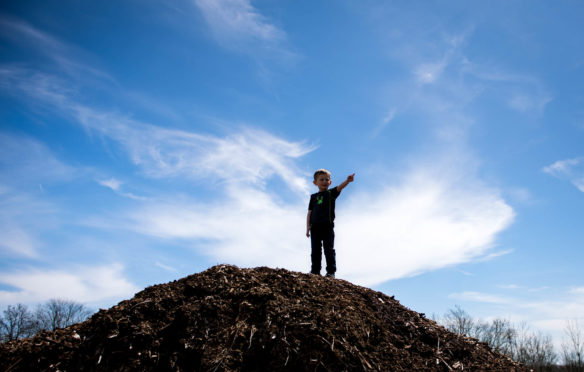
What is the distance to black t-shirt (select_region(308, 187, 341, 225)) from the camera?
7133 mm

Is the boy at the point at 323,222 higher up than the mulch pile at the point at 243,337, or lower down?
higher up

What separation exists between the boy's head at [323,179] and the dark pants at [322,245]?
0.87 meters

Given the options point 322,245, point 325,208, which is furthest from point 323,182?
point 322,245

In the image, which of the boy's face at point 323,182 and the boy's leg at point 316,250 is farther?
the boy's face at point 323,182

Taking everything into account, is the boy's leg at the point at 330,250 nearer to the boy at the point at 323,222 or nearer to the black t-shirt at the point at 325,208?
the boy at the point at 323,222

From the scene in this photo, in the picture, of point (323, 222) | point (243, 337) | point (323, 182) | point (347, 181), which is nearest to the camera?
point (243, 337)

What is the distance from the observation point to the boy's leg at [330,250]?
682cm

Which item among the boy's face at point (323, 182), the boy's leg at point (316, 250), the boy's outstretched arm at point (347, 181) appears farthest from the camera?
the boy's face at point (323, 182)


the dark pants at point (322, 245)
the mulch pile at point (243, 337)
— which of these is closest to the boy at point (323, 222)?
the dark pants at point (322, 245)

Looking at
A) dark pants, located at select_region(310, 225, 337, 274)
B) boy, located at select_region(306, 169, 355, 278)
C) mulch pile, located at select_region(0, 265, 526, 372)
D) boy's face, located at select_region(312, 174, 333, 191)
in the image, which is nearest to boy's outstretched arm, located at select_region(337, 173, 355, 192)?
boy, located at select_region(306, 169, 355, 278)

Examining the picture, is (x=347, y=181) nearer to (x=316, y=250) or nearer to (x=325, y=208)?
(x=325, y=208)

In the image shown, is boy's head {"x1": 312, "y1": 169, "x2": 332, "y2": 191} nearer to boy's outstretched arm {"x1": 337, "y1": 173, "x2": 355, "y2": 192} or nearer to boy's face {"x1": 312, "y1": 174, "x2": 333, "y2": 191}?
boy's face {"x1": 312, "y1": 174, "x2": 333, "y2": 191}

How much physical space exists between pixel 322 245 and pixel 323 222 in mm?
492

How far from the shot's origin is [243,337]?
3.88 metres
